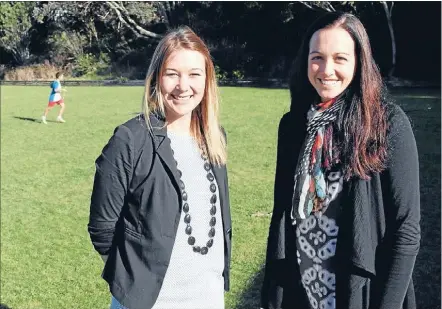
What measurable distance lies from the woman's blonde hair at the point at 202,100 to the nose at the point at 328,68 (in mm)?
489

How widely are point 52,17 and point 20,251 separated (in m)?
27.3

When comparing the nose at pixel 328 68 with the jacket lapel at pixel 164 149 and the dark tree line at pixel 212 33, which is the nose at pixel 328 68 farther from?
the dark tree line at pixel 212 33

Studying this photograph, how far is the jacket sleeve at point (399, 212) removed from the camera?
1.77 meters

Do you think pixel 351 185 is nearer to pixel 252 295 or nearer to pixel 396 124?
pixel 396 124

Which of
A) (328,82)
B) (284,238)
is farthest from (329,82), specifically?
(284,238)

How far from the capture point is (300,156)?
2.02 metres

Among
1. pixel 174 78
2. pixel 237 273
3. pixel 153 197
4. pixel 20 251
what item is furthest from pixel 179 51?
pixel 20 251

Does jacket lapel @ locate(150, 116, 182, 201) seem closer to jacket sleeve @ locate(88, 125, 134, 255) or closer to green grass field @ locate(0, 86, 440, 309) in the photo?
jacket sleeve @ locate(88, 125, 134, 255)

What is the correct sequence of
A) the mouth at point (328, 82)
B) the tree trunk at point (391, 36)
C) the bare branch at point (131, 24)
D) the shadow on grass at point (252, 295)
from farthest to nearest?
the bare branch at point (131, 24)
the tree trunk at point (391, 36)
the shadow on grass at point (252, 295)
the mouth at point (328, 82)

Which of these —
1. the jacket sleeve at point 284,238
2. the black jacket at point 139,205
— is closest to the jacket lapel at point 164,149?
the black jacket at point 139,205

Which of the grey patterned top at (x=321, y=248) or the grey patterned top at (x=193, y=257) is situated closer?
the grey patterned top at (x=321, y=248)

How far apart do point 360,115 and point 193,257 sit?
785 mm

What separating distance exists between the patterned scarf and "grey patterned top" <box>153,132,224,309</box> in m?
0.35

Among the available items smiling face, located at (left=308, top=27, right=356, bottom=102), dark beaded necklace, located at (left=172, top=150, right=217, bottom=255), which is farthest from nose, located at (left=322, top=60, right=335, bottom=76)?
dark beaded necklace, located at (left=172, top=150, right=217, bottom=255)
